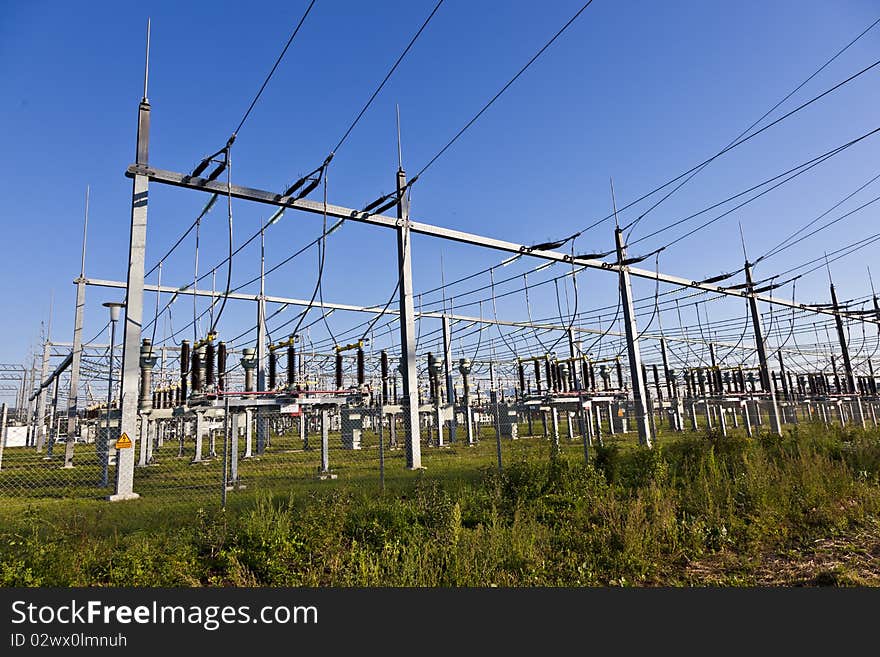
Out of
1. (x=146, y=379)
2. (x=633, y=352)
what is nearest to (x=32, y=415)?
(x=146, y=379)

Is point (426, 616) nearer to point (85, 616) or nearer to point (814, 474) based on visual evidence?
point (85, 616)

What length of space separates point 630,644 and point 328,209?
296 inches

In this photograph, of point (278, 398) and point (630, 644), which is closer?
→ point (630, 644)

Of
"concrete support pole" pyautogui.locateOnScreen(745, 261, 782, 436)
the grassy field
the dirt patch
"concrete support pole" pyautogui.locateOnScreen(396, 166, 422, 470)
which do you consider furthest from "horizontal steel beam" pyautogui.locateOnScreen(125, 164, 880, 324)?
the dirt patch

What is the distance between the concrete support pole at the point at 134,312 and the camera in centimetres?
682

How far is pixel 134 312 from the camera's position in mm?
7082

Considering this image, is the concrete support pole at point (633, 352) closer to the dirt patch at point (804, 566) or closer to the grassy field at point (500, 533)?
the grassy field at point (500, 533)

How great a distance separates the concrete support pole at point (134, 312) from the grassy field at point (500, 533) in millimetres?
469

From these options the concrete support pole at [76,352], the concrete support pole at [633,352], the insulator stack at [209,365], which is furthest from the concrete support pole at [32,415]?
the concrete support pole at [633,352]

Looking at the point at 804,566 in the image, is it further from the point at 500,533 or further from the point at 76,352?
the point at 76,352

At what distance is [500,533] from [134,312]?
5799 millimetres

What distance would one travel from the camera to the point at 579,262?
11.4 m

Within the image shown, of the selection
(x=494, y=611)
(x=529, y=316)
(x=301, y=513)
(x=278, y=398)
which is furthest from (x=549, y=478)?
(x=529, y=316)

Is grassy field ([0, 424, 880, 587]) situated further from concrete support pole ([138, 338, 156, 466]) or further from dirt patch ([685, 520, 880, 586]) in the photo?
concrete support pole ([138, 338, 156, 466])
